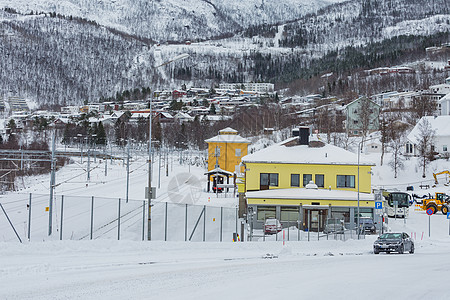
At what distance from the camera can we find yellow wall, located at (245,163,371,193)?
1538 inches

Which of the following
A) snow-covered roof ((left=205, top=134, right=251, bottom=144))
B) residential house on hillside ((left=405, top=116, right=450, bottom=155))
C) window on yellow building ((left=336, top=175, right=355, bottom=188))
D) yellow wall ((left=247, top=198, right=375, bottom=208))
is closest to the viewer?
yellow wall ((left=247, top=198, right=375, bottom=208))

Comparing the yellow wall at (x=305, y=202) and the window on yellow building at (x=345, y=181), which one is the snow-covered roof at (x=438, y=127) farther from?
the yellow wall at (x=305, y=202)

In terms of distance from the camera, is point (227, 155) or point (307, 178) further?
point (227, 155)

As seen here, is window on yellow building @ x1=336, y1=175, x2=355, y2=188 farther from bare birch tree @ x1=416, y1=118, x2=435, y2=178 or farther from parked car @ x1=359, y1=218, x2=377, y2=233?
bare birch tree @ x1=416, y1=118, x2=435, y2=178

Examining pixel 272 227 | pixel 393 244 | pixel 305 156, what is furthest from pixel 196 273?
pixel 305 156

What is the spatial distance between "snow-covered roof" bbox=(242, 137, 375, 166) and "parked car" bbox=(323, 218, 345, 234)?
652cm

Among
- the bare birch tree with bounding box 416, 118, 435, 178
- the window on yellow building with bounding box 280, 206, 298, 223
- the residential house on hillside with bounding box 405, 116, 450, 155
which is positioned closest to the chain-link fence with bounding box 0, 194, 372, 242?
the window on yellow building with bounding box 280, 206, 298, 223

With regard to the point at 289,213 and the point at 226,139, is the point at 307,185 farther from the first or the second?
the point at 226,139

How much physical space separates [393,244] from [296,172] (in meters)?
14.8

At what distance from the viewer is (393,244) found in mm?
25109

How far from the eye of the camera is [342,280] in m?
15.2

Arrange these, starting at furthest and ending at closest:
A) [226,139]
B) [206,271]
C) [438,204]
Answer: [226,139]
[438,204]
[206,271]

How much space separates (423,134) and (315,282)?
63492 millimetres

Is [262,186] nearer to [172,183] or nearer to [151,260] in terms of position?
[151,260]
